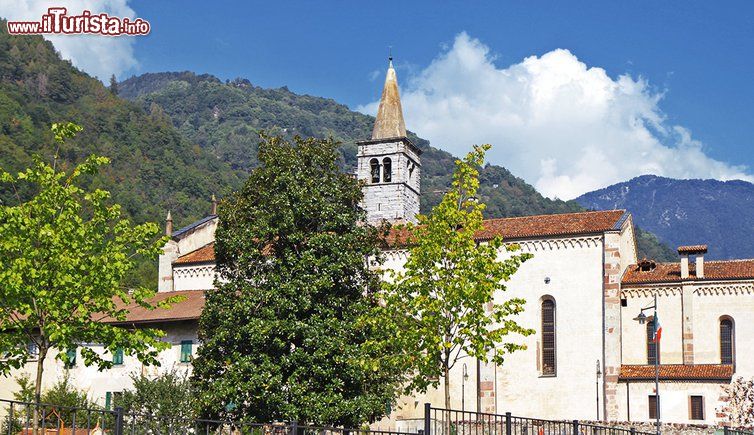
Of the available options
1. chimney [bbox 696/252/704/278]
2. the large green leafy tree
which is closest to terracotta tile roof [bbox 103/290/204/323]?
the large green leafy tree

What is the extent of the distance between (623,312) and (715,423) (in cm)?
728

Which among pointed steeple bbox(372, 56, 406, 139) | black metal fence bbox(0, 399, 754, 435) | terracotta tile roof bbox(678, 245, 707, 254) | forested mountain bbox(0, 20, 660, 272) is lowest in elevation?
black metal fence bbox(0, 399, 754, 435)

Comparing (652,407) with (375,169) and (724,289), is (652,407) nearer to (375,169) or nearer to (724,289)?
(724,289)

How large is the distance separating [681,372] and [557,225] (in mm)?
9812

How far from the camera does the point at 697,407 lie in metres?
45.8

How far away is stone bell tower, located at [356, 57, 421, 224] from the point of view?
67.2m

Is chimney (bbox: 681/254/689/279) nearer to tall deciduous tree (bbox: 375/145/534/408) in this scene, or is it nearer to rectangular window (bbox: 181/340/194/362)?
tall deciduous tree (bbox: 375/145/534/408)

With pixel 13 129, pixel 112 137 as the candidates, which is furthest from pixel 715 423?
pixel 112 137

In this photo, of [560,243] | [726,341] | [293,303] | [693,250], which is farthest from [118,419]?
[726,341]

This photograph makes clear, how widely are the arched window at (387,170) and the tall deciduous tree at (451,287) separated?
3802 cm

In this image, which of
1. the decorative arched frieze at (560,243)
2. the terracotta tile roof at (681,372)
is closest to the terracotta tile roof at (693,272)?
the decorative arched frieze at (560,243)

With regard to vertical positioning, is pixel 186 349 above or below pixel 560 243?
below

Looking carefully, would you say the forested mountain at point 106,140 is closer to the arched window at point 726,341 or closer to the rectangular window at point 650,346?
the rectangular window at point 650,346

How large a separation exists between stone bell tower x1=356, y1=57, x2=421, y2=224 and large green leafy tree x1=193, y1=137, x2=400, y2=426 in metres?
31.9
